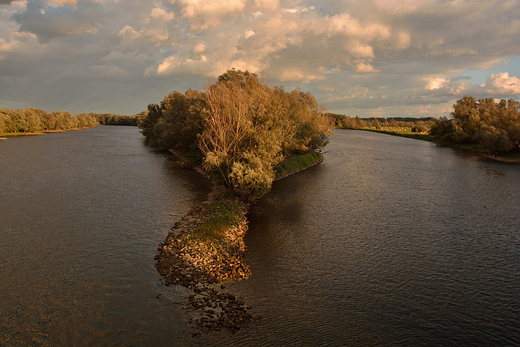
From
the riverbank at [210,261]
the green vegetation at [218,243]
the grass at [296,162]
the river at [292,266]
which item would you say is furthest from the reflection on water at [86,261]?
the grass at [296,162]

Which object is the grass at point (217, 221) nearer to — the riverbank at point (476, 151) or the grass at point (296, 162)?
the grass at point (296, 162)

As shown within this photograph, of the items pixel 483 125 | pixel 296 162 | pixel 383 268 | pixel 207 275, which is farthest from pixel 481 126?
pixel 207 275

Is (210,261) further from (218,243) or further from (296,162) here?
(296,162)

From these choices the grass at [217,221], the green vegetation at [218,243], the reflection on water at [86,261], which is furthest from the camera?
the grass at [217,221]

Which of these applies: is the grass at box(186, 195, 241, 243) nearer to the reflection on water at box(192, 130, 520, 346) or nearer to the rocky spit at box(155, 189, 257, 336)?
the rocky spit at box(155, 189, 257, 336)

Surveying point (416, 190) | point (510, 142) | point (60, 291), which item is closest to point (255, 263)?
point (60, 291)

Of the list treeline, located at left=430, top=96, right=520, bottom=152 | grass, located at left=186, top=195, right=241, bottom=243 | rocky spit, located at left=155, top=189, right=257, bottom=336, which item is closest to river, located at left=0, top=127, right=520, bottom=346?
rocky spit, located at left=155, top=189, right=257, bottom=336
